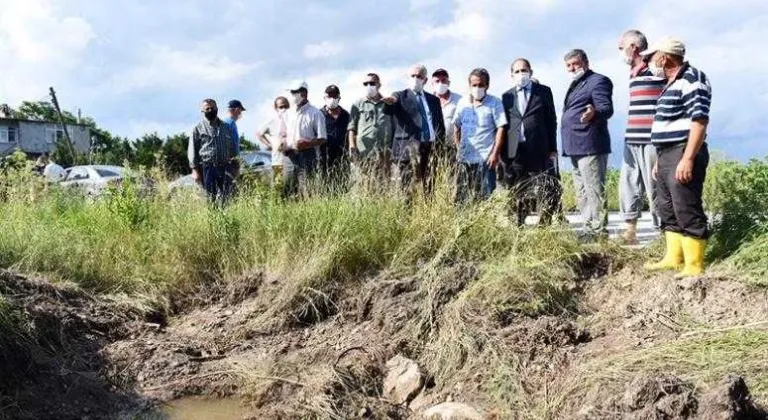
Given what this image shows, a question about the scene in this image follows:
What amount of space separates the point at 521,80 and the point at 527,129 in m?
0.47

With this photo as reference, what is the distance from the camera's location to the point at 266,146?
907 cm

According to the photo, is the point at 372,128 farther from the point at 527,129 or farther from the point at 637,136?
the point at 637,136

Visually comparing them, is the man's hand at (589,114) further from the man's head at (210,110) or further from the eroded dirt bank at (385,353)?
the man's head at (210,110)

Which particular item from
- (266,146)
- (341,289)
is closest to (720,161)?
(341,289)

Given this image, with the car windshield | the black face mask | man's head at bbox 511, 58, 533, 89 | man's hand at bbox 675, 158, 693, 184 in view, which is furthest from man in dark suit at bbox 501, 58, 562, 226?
the car windshield

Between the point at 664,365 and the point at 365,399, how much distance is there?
5.49ft

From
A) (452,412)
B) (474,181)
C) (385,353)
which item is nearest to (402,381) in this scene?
(385,353)

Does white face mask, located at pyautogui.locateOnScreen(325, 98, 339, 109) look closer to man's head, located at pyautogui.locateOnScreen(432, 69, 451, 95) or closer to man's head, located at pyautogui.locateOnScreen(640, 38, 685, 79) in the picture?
man's head, located at pyautogui.locateOnScreen(432, 69, 451, 95)

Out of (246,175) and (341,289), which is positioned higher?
(246,175)

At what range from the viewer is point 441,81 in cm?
794

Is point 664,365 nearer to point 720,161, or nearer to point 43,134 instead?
point 720,161

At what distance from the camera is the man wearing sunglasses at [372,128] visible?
7.43m

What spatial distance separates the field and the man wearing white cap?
1.15m

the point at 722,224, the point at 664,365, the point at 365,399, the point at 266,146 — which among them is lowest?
the point at 365,399
